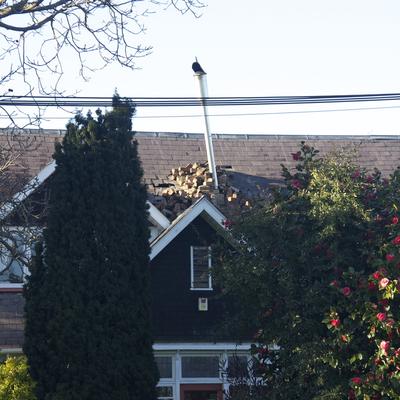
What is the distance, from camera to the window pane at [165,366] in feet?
75.4

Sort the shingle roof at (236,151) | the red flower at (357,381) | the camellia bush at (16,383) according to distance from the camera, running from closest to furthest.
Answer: the red flower at (357,381)
the camellia bush at (16,383)
the shingle roof at (236,151)

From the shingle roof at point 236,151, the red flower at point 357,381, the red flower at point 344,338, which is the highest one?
the shingle roof at point 236,151

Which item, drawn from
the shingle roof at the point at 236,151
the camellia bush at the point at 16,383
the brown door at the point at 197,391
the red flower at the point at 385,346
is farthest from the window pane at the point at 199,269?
the red flower at the point at 385,346

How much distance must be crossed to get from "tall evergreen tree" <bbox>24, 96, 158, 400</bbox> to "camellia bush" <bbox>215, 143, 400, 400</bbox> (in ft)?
8.72

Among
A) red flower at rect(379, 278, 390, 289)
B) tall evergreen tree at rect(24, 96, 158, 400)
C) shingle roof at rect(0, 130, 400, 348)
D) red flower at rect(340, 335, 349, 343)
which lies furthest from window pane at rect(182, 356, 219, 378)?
red flower at rect(379, 278, 390, 289)

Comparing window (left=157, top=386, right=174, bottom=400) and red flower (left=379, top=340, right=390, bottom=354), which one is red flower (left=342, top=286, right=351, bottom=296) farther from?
window (left=157, top=386, right=174, bottom=400)

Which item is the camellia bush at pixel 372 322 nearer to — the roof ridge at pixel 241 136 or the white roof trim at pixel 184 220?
the white roof trim at pixel 184 220

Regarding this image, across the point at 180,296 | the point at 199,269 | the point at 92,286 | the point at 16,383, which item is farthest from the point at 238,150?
the point at 16,383

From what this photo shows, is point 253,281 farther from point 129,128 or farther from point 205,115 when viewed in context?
point 205,115

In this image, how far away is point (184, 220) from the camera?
896 inches

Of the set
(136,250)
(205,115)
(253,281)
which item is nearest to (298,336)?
(253,281)

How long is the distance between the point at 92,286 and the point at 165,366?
584cm

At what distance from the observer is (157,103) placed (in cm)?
1983

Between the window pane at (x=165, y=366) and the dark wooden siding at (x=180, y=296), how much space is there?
54 cm
